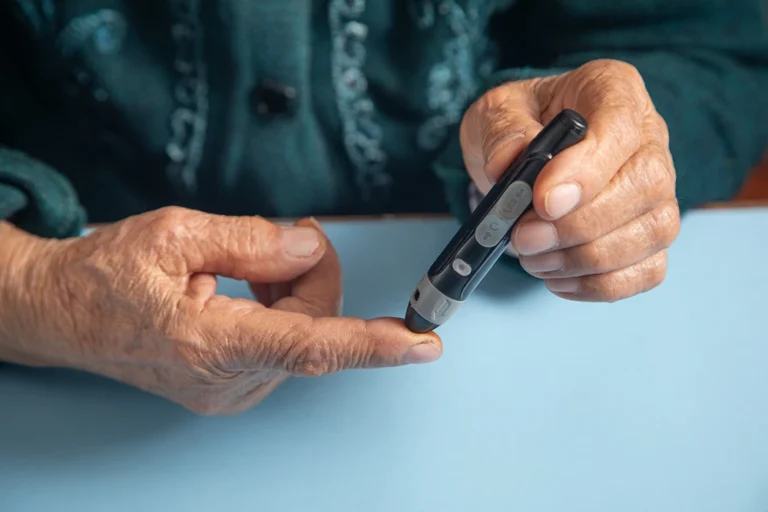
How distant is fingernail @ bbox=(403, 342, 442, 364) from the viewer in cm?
41

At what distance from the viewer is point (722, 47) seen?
0.64 m

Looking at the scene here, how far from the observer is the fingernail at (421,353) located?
41cm

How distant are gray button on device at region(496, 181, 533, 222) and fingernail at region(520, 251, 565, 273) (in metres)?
0.05

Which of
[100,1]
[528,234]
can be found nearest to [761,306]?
[528,234]

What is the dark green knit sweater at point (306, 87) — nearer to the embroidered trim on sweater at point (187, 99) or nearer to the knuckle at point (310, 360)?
the embroidered trim on sweater at point (187, 99)

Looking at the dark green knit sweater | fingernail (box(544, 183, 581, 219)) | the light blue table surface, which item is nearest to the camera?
fingernail (box(544, 183, 581, 219))

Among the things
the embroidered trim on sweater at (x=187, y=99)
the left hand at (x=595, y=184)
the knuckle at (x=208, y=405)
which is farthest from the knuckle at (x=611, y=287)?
the embroidered trim on sweater at (x=187, y=99)

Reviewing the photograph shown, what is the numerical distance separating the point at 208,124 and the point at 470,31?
283mm

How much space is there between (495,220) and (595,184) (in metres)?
0.06

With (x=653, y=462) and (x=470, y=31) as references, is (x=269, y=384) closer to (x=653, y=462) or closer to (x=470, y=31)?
(x=653, y=462)

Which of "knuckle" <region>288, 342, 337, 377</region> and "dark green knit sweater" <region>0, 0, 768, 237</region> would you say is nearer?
"knuckle" <region>288, 342, 337, 377</region>

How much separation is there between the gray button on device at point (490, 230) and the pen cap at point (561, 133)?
0.15ft

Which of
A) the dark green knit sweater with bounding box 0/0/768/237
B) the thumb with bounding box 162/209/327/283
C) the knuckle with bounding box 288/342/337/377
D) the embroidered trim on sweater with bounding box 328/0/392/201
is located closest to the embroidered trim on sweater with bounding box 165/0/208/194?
the dark green knit sweater with bounding box 0/0/768/237

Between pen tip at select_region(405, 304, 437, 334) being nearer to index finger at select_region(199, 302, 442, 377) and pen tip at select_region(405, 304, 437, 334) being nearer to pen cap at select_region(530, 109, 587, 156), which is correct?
index finger at select_region(199, 302, 442, 377)
